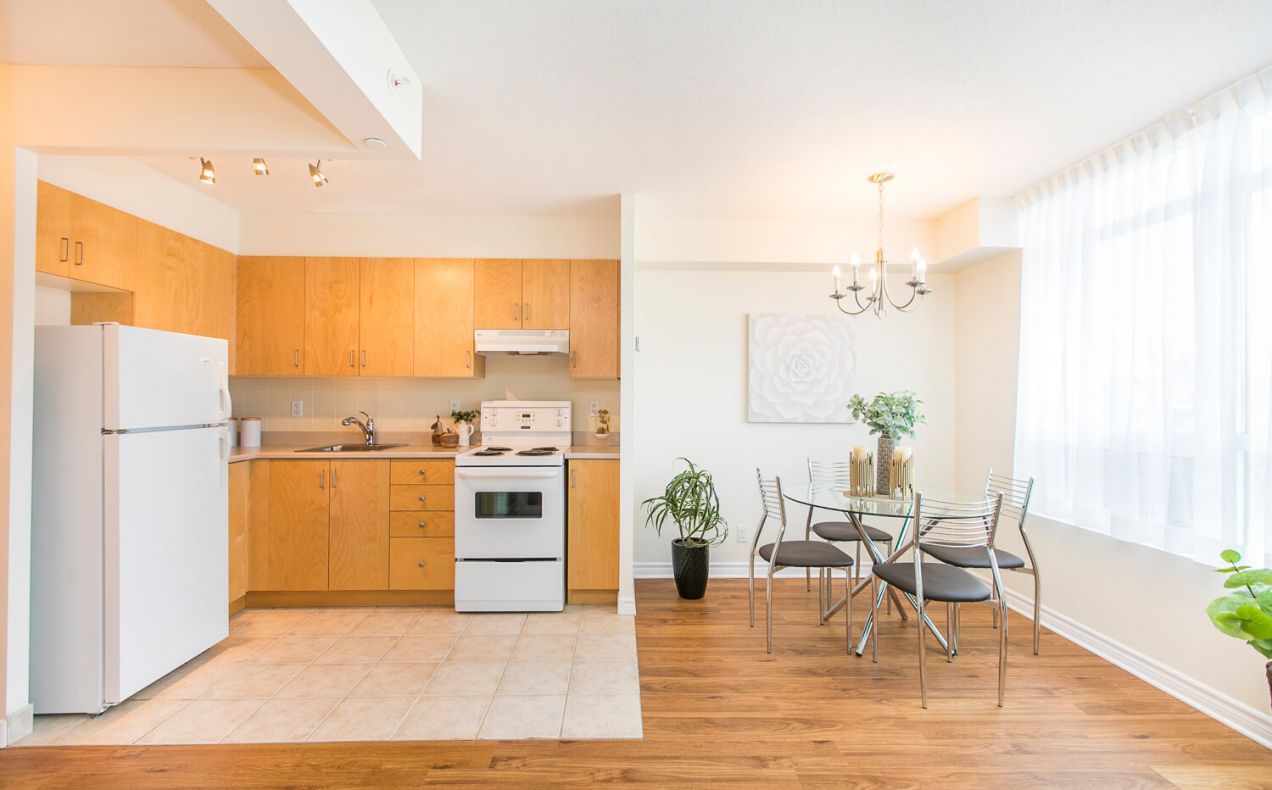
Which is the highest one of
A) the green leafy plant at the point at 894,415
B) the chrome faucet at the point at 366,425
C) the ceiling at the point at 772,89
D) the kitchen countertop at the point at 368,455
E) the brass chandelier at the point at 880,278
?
the ceiling at the point at 772,89

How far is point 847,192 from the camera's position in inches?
132

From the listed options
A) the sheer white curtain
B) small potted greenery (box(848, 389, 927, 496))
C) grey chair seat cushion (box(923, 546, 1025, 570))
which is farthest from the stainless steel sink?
the sheer white curtain

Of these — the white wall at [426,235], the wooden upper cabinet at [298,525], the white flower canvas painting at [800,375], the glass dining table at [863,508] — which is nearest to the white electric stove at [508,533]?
the wooden upper cabinet at [298,525]

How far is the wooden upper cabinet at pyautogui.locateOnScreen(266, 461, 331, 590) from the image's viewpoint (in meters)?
3.37

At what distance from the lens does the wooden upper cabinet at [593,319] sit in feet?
12.4

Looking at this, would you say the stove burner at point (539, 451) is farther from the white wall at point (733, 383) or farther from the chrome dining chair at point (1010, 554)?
the chrome dining chair at point (1010, 554)

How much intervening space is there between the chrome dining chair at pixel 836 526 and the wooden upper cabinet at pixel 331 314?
3.13m

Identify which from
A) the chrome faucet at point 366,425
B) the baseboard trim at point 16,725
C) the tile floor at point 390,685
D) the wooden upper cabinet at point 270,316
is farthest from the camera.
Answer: the chrome faucet at point 366,425

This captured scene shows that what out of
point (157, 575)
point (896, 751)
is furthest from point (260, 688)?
point (896, 751)

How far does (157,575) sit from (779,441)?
354 cm

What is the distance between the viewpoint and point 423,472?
3424 mm

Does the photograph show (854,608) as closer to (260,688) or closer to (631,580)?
(631,580)

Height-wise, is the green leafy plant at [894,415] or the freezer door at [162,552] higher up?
the green leafy plant at [894,415]

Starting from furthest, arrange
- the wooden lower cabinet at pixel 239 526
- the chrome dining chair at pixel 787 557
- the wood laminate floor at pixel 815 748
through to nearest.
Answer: the wooden lower cabinet at pixel 239 526 → the chrome dining chair at pixel 787 557 → the wood laminate floor at pixel 815 748
